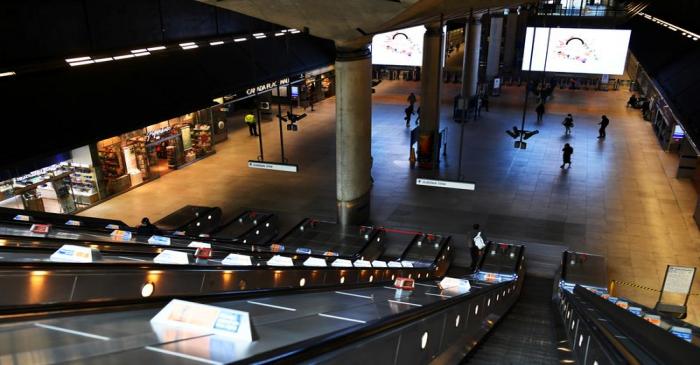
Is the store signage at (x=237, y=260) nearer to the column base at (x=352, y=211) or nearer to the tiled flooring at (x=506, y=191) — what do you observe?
the column base at (x=352, y=211)

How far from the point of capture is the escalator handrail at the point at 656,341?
2.59 m

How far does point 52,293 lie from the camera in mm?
3533

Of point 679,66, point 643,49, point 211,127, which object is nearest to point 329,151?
point 211,127

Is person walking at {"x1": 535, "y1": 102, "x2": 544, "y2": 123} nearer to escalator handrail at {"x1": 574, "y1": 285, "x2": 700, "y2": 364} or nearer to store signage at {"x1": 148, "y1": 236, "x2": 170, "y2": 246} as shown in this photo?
store signage at {"x1": 148, "y1": 236, "x2": 170, "y2": 246}

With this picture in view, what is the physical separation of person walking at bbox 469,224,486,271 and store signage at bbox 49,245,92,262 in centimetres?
1030

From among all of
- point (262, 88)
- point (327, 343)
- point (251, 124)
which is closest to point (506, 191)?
point (262, 88)

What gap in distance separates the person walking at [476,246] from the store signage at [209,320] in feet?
37.8

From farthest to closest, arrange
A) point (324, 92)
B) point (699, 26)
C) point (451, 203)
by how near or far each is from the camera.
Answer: point (324, 92)
point (699, 26)
point (451, 203)

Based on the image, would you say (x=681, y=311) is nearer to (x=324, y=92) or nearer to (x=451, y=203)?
(x=451, y=203)

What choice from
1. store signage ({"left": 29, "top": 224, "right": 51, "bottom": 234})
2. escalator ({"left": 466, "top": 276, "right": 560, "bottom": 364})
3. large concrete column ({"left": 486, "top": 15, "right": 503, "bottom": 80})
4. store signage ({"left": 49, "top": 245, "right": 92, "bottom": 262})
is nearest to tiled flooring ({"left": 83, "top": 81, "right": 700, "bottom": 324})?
escalator ({"left": 466, "top": 276, "right": 560, "bottom": 364})

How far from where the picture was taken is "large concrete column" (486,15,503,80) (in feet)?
123

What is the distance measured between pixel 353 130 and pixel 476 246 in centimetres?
480

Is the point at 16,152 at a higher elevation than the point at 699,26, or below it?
below

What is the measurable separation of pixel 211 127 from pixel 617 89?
1151 inches
